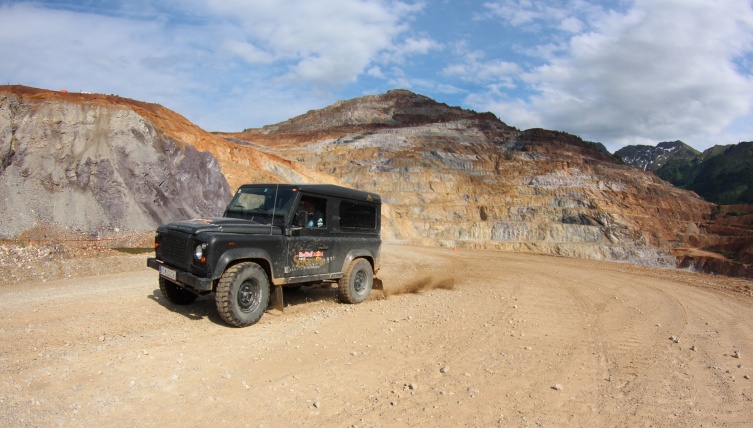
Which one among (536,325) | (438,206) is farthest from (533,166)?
(536,325)

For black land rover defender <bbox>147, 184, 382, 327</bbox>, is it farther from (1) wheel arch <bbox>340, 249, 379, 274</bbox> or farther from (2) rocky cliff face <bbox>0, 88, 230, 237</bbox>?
(2) rocky cliff face <bbox>0, 88, 230, 237</bbox>

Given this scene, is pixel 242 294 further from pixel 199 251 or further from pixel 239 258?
pixel 199 251

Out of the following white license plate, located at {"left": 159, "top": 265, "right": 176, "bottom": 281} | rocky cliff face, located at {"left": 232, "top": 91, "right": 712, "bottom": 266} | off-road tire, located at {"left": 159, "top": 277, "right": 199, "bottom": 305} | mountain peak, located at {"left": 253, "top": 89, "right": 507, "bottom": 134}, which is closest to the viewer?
white license plate, located at {"left": 159, "top": 265, "right": 176, "bottom": 281}

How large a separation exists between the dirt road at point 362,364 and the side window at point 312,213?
1679 millimetres

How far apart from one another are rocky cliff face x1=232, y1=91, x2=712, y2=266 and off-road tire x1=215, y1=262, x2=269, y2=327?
28.7 meters

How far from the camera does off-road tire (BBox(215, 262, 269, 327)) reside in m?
6.59

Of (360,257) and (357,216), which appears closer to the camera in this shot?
(357,216)

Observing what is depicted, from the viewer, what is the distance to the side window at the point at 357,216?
29.0ft

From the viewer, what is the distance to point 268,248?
7188mm

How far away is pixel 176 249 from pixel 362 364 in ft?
11.7

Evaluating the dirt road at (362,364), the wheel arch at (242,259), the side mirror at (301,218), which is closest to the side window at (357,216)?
the side mirror at (301,218)

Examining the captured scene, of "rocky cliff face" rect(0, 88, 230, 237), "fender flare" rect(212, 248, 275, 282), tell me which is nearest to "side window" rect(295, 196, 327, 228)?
"fender flare" rect(212, 248, 275, 282)

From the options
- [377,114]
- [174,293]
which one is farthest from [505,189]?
[174,293]

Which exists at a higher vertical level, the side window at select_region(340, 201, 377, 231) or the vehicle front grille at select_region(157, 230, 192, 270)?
the side window at select_region(340, 201, 377, 231)
